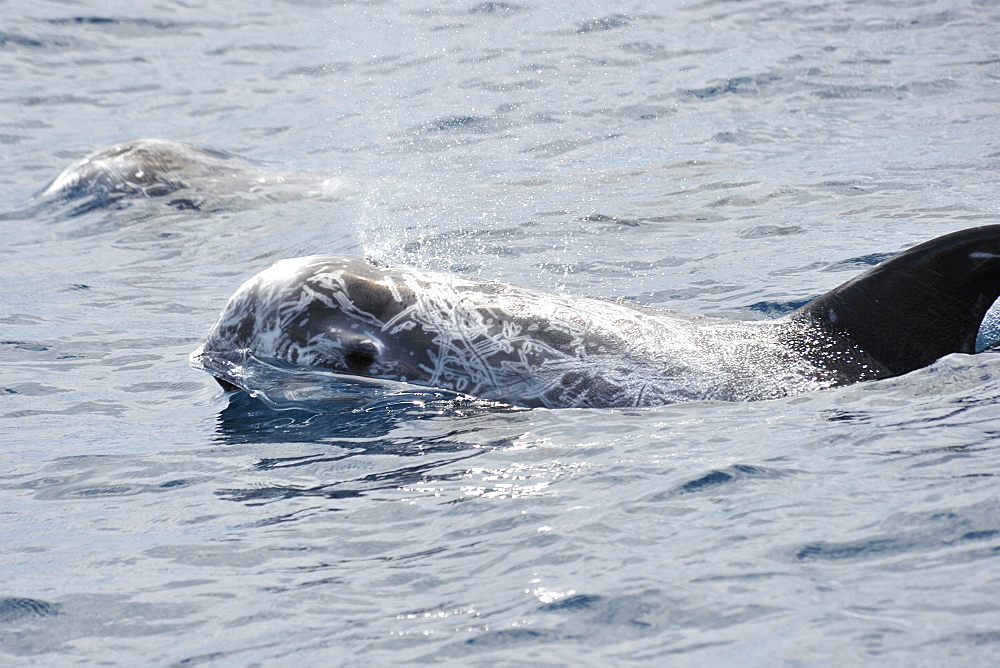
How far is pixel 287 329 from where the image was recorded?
21.7 ft

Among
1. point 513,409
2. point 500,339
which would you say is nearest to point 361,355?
point 500,339

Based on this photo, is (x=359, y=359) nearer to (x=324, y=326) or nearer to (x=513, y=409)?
(x=324, y=326)

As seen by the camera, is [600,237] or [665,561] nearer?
[665,561]

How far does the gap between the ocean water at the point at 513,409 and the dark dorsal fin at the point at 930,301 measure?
0.74ft

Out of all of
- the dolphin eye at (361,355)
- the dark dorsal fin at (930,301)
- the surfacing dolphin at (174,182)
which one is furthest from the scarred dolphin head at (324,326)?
the surfacing dolphin at (174,182)

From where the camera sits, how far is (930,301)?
613cm

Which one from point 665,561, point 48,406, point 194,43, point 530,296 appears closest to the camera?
point 665,561

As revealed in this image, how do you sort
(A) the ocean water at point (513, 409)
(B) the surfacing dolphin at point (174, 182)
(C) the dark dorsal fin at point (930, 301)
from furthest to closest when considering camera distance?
(B) the surfacing dolphin at point (174, 182) → (C) the dark dorsal fin at point (930, 301) → (A) the ocean water at point (513, 409)

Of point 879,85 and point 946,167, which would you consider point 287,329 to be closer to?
point 946,167

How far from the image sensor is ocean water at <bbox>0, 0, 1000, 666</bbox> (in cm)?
390

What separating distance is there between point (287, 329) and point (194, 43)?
58.7 ft

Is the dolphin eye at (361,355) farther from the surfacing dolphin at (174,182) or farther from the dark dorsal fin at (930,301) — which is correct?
the surfacing dolphin at (174,182)

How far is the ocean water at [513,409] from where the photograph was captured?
390cm

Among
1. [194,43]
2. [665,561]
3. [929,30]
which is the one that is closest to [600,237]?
[665,561]
